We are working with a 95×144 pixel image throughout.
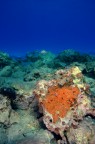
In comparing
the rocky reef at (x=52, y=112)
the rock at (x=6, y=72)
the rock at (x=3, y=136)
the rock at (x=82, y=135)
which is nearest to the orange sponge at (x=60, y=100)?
the rocky reef at (x=52, y=112)

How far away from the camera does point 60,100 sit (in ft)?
15.0

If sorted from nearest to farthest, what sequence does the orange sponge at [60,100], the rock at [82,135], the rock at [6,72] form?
1. the rock at [82,135]
2. the orange sponge at [60,100]
3. the rock at [6,72]

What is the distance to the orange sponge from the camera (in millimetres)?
4508

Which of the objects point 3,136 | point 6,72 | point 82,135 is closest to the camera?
point 82,135

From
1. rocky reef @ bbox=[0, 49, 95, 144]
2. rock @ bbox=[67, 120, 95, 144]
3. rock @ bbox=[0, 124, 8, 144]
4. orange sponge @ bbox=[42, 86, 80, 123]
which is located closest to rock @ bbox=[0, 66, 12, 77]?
rocky reef @ bbox=[0, 49, 95, 144]

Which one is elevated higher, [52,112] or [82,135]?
[52,112]

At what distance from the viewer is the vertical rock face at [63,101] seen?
14.7ft

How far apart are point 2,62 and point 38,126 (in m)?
6.06

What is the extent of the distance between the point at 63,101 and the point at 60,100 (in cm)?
7

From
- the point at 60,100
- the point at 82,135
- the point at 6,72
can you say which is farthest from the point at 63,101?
the point at 6,72

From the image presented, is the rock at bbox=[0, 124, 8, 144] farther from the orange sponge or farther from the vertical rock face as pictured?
the orange sponge

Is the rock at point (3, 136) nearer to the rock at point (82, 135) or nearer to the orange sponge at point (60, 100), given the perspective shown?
the orange sponge at point (60, 100)

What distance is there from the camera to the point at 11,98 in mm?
5441

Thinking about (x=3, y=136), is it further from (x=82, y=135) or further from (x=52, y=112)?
(x=82, y=135)
